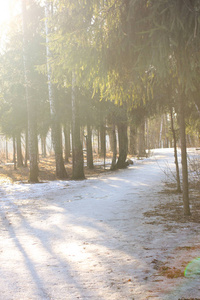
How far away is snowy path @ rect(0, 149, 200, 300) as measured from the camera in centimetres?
352

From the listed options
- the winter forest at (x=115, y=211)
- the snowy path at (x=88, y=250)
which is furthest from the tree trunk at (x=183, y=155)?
the snowy path at (x=88, y=250)

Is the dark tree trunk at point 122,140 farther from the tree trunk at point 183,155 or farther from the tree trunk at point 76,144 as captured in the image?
the tree trunk at point 183,155

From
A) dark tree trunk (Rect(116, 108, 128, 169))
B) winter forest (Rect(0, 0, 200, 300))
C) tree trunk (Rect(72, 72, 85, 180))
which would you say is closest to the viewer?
winter forest (Rect(0, 0, 200, 300))

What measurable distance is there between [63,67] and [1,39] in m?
15.7

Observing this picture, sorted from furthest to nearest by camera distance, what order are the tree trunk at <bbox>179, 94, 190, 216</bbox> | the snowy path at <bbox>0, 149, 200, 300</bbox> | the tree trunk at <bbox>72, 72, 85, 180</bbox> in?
1. the tree trunk at <bbox>72, 72, 85, 180</bbox>
2. the tree trunk at <bbox>179, 94, 190, 216</bbox>
3. the snowy path at <bbox>0, 149, 200, 300</bbox>

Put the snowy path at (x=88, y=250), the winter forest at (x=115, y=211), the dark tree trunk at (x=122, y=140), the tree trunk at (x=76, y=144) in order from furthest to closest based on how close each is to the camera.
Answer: the dark tree trunk at (x=122, y=140) → the tree trunk at (x=76, y=144) → the winter forest at (x=115, y=211) → the snowy path at (x=88, y=250)

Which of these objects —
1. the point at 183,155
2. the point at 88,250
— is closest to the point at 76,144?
the point at 183,155

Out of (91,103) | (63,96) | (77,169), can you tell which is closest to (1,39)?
(63,96)

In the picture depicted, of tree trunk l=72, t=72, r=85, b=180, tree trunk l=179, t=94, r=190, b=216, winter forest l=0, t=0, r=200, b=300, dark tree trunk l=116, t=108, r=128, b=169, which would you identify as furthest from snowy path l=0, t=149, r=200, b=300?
dark tree trunk l=116, t=108, r=128, b=169

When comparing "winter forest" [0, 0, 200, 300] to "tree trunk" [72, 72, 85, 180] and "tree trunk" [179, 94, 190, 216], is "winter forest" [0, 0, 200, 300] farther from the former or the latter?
"tree trunk" [72, 72, 85, 180]

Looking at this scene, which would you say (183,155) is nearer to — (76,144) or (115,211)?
(115,211)

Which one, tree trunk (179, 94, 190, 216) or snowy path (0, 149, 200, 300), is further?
tree trunk (179, 94, 190, 216)

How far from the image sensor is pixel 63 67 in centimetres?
605

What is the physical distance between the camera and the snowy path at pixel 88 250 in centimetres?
352
